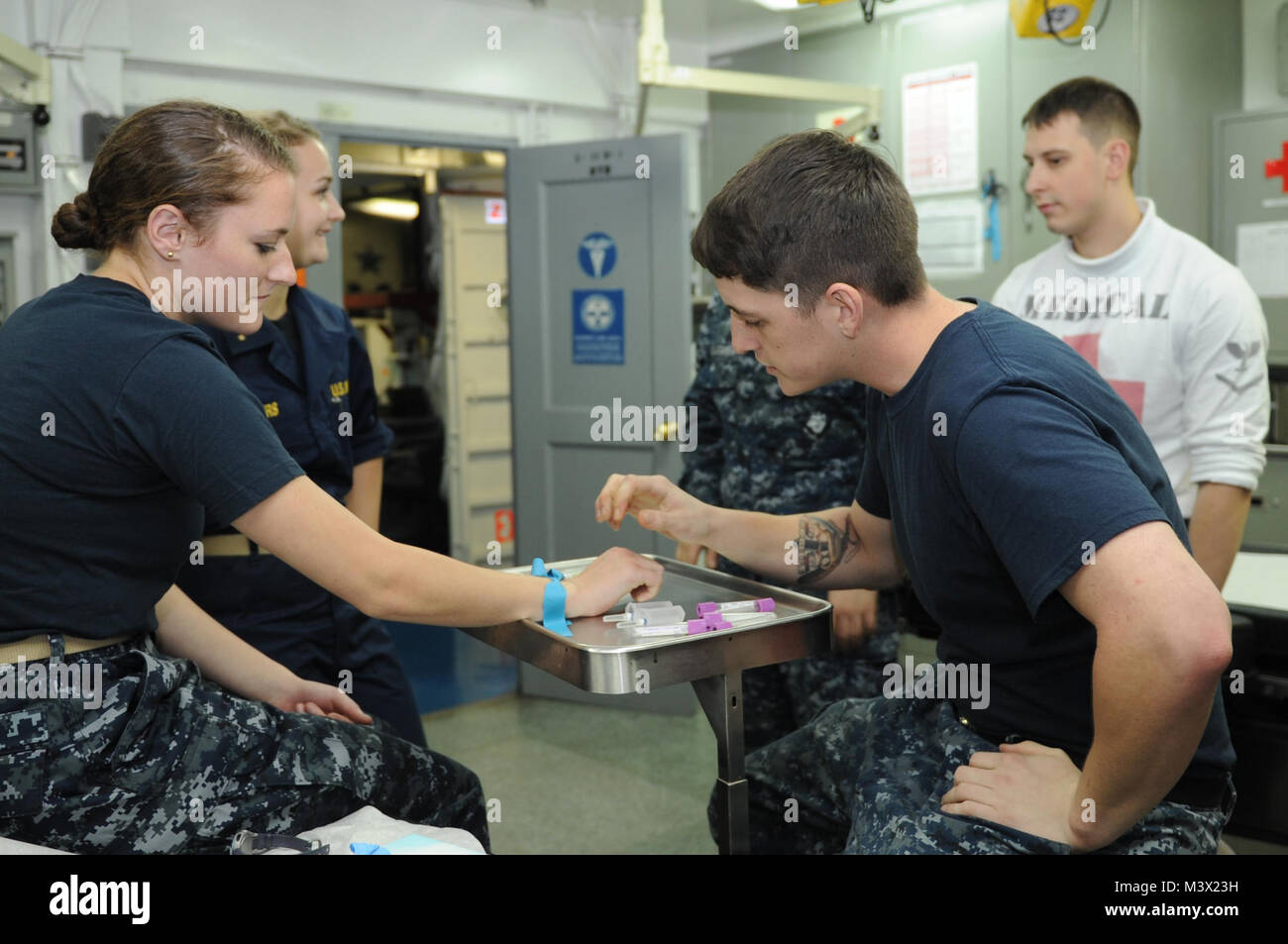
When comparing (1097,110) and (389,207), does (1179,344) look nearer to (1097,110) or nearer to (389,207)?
(1097,110)

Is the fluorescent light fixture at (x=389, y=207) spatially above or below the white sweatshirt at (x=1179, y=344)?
above

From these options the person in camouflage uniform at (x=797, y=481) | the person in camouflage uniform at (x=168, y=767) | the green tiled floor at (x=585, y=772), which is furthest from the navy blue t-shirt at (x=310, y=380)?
the green tiled floor at (x=585, y=772)

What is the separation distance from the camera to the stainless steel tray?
1.45 metres

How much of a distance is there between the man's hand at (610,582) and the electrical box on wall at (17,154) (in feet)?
10.9

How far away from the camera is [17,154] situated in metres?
4.04

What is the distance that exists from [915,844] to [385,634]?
1490 millimetres

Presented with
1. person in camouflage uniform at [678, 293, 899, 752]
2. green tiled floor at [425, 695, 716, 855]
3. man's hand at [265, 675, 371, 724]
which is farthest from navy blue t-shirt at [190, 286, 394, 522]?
green tiled floor at [425, 695, 716, 855]

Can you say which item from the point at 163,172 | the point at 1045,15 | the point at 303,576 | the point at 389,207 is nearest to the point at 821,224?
the point at 163,172

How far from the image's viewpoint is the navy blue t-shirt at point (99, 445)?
1.41 m

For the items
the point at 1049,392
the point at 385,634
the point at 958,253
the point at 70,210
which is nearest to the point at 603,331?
the point at 958,253

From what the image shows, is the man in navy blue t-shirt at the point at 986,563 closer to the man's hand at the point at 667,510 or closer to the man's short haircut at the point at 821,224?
the man's short haircut at the point at 821,224

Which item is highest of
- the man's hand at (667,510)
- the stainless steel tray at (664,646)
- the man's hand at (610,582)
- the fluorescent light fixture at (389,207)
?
the fluorescent light fixture at (389,207)

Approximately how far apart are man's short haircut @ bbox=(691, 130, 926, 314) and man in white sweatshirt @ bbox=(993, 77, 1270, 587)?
1.27 meters
